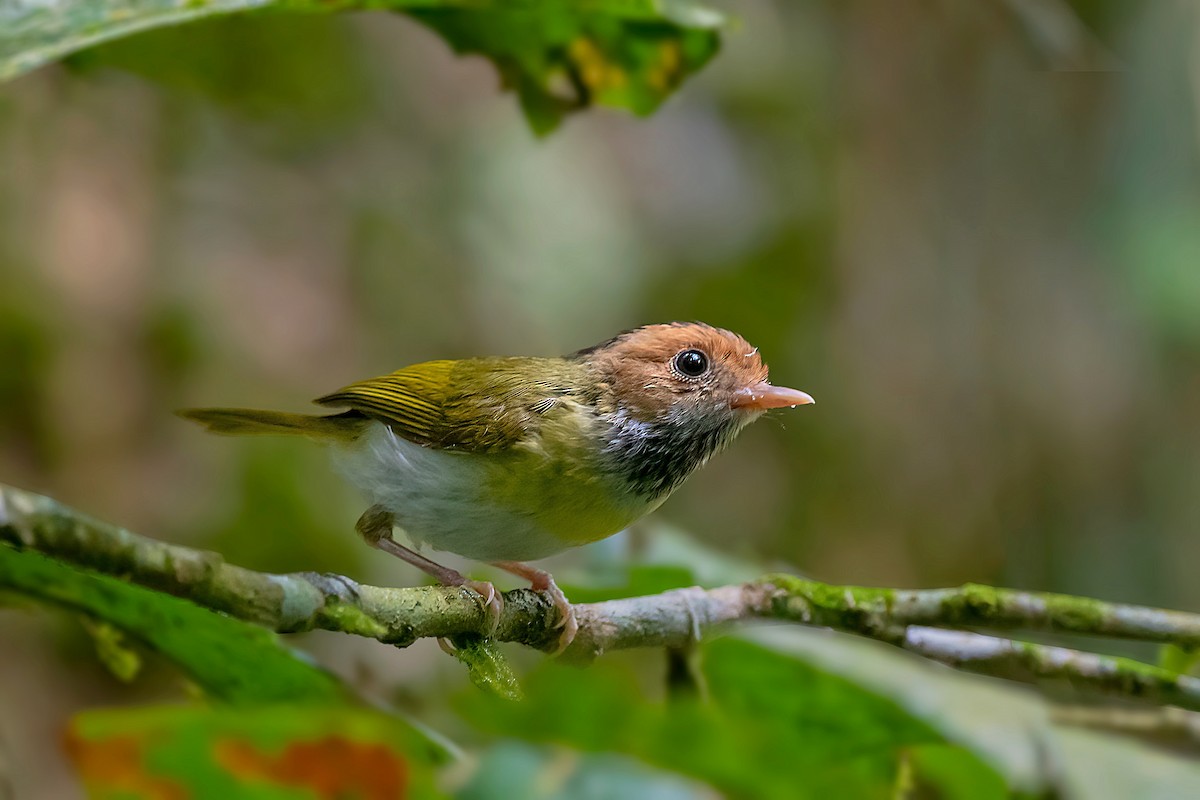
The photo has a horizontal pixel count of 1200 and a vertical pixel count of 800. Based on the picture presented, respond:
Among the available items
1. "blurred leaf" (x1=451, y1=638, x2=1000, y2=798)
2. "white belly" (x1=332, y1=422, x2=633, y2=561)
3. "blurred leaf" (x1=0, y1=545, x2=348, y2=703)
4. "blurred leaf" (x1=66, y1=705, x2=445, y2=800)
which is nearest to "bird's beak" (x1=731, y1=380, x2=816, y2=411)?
"white belly" (x1=332, y1=422, x2=633, y2=561)

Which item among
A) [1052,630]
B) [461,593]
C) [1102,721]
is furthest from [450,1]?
[1102,721]

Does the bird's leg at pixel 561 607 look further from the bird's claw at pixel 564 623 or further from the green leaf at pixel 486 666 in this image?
the green leaf at pixel 486 666

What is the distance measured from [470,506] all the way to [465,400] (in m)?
0.34

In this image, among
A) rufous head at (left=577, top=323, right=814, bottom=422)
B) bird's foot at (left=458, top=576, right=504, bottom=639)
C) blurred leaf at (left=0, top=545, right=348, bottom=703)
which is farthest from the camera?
rufous head at (left=577, top=323, right=814, bottom=422)

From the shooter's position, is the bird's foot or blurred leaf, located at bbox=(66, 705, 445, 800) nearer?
blurred leaf, located at bbox=(66, 705, 445, 800)

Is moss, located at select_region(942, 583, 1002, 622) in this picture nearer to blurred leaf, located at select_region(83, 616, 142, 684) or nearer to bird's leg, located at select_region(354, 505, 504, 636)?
bird's leg, located at select_region(354, 505, 504, 636)

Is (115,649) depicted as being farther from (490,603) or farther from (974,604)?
(974,604)

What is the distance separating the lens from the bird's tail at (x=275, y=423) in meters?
3.00

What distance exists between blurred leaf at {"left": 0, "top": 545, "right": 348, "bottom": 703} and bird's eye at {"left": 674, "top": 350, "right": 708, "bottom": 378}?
1.17 metres

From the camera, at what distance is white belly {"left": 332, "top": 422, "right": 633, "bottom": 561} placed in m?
2.75

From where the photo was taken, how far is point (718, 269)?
251 inches

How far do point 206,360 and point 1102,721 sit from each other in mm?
3848

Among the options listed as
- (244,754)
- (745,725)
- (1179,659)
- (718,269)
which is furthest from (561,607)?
(718,269)

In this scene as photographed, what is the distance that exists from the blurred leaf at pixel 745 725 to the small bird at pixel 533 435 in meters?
0.43
